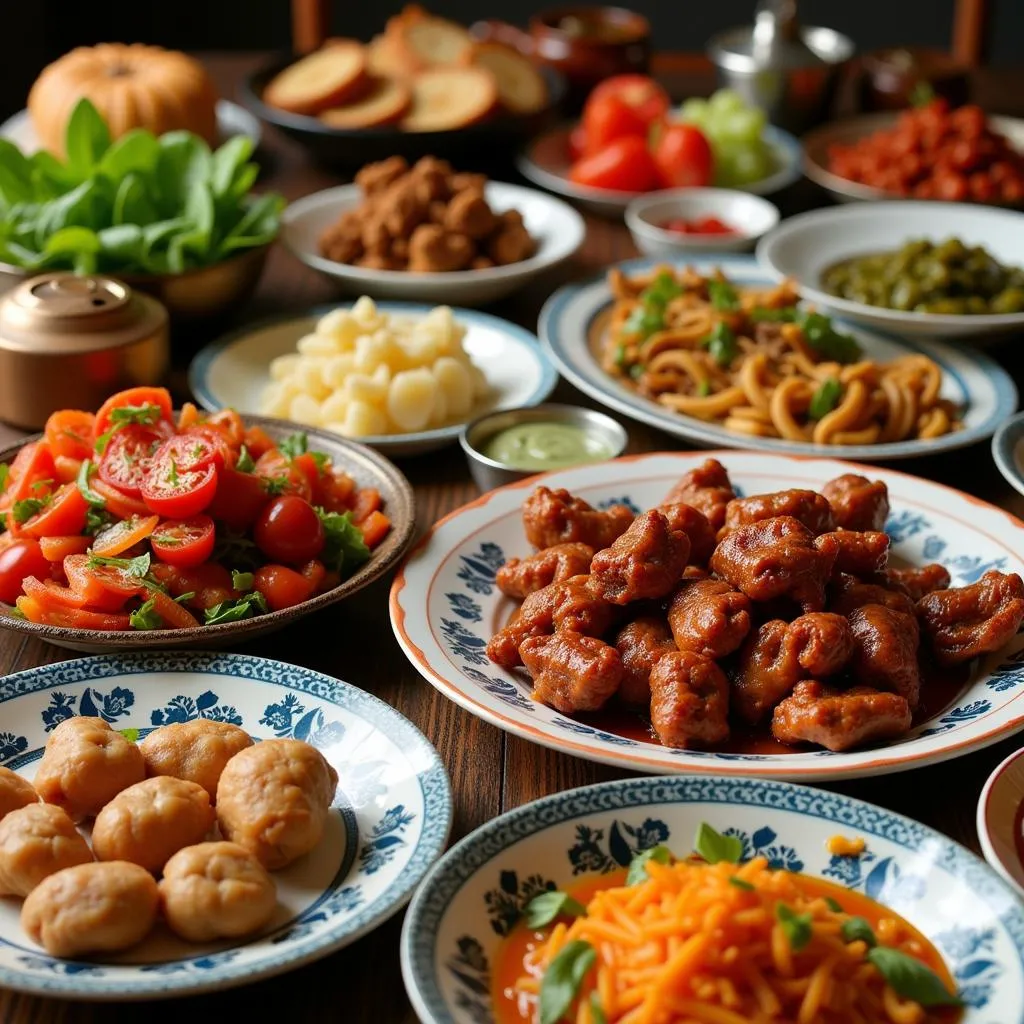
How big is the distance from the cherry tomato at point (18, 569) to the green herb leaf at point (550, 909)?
4.32 ft

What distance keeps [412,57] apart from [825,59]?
181 cm

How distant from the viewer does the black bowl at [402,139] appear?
5.19 metres

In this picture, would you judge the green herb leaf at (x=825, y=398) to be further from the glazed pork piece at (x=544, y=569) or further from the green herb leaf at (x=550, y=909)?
the green herb leaf at (x=550, y=909)

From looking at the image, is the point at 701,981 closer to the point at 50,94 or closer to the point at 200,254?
the point at 200,254

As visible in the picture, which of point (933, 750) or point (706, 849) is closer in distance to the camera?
point (706, 849)

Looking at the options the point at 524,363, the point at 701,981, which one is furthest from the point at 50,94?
the point at 701,981

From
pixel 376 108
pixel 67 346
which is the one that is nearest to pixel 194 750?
pixel 67 346

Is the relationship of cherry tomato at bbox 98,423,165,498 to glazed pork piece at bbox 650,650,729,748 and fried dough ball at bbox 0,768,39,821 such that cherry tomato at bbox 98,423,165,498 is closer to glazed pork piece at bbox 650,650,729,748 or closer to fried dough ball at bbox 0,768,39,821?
fried dough ball at bbox 0,768,39,821

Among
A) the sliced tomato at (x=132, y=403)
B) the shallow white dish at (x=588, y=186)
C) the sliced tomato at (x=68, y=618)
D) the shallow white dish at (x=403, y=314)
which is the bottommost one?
the shallow white dish at (x=403, y=314)

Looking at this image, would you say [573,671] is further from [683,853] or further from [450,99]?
[450,99]

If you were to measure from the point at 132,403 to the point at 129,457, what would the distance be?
0.22 metres

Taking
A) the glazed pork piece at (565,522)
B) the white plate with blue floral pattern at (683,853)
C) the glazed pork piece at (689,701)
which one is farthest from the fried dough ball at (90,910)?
the glazed pork piece at (565,522)

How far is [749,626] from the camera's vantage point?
2422 millimetres

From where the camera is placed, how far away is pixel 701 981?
1692mm
